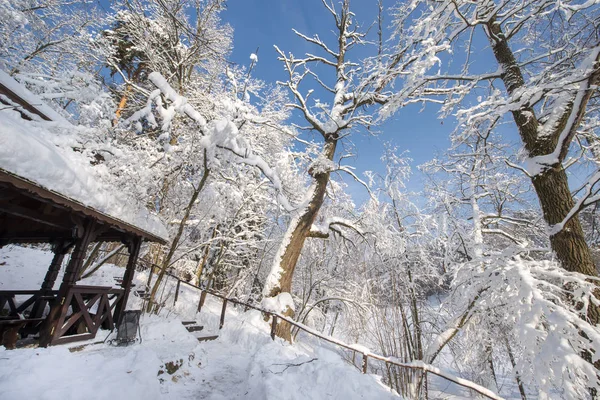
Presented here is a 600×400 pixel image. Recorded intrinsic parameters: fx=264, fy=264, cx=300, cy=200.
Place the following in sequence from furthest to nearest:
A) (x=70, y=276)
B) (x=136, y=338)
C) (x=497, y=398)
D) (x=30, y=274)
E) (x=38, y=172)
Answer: (x=30, y=274), (x=136, y=338), (x=70, y=276), (x=38, y=172), (x=497, y=398)

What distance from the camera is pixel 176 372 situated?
14.7 ft

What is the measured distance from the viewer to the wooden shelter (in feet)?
12.0

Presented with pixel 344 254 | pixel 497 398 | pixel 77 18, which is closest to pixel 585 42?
pixel 497 398

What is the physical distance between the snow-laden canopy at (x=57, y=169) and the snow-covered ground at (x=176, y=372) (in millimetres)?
2091

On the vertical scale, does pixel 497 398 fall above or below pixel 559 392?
below

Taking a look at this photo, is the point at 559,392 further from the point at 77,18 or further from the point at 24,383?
the point at 77,18

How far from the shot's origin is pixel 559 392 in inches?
88.4

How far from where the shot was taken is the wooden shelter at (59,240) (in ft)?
12.0

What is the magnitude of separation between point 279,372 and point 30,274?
473 inches

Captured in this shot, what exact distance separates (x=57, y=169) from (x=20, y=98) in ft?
12.7

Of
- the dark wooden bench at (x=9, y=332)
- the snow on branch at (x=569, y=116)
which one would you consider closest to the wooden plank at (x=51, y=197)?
the dark wooden bench at (x=9, y=332)

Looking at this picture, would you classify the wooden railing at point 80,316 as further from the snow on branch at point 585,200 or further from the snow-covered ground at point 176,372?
the snow on branch at point 585,200

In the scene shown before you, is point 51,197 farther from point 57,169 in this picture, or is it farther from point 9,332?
point 9,332

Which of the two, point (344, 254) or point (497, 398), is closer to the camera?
point (497, 398)
